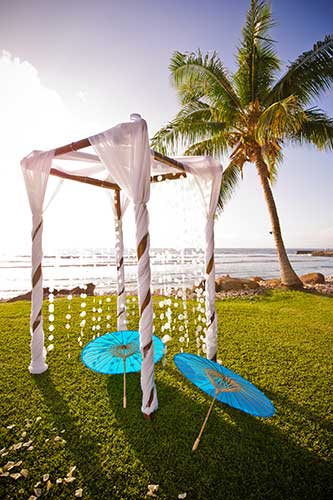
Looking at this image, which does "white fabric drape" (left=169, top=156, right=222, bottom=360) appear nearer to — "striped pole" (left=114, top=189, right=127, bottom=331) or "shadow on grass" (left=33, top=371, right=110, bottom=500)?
"striped pole" (left=114, top=189, right=127, bottom=331)

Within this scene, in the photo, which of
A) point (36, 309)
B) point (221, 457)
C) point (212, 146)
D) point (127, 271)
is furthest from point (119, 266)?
point (127, 271)

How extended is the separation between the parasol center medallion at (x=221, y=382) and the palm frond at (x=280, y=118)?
246 inches

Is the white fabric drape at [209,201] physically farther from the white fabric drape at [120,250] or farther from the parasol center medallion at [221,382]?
the white fabric drape at [120,250]

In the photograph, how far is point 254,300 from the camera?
340 inches

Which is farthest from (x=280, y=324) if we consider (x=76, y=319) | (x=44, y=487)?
(x=44, y=487)

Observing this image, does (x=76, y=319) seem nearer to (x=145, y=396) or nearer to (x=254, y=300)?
(x=145, y=396)

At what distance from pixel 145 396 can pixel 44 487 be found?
3.59 feet

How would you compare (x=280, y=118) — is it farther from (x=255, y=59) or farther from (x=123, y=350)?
(x=123, y=350)

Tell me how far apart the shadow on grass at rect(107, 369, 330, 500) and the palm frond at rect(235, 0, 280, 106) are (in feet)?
30.6

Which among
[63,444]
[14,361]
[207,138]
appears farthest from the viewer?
[207,138]

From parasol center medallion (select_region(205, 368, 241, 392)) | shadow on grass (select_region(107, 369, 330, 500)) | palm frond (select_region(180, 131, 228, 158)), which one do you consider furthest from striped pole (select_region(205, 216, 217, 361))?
palm frond (select_region(180, 131, 228, 158))

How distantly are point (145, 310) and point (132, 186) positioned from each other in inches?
53.4

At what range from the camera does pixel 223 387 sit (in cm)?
239

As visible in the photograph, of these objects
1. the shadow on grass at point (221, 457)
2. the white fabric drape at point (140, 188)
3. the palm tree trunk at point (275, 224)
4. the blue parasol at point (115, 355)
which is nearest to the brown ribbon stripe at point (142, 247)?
the white fabric drape at point (140, 188)
